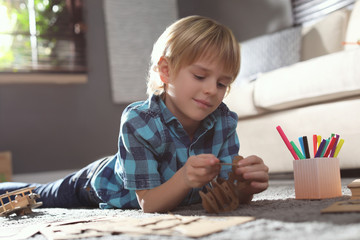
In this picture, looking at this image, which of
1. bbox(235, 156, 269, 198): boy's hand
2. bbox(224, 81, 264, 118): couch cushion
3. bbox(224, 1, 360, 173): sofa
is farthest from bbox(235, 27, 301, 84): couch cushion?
bbox(235, 156, 269, 198): boy's hand

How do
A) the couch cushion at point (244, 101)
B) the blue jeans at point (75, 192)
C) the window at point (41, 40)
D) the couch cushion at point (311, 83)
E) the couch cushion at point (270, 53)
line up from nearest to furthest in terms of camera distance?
1. the blue jeans at point (75, 192)
2. the couch cushion at point (311, 83)
3. the couch cushion at point (244, 101)
4. the couch cushion at point (270, 53)
5. the window at point (41, 40)

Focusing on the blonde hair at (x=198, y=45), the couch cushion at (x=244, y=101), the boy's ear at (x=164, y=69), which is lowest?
the couch cushion at (x=244, y=101)

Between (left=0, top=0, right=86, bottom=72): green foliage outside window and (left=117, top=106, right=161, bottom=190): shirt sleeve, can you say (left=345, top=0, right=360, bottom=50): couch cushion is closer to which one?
(left=117, top=106, right=161, bottom=190): shirt sleeve

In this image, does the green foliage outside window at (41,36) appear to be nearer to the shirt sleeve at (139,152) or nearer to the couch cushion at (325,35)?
the couch cushion at (325,35)

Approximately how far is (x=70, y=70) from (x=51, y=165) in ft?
2.36

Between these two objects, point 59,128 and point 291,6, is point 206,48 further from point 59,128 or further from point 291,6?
point 59,128

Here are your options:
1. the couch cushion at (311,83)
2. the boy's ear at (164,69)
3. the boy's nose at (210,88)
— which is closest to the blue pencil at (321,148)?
the boy's nose at (210,88)

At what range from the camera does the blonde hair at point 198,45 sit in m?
0.99

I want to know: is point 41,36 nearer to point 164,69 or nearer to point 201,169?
point 164,69

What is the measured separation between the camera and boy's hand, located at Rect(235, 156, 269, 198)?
0.88 metres

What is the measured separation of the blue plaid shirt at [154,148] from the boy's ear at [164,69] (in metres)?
0.05

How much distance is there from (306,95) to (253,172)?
0.91m

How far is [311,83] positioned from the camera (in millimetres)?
1666

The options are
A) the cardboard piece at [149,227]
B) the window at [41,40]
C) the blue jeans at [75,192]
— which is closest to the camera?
the cardboard piece at [149,227]
